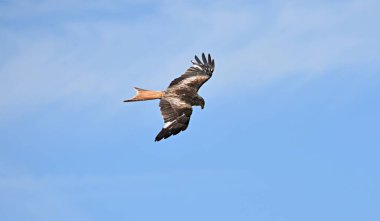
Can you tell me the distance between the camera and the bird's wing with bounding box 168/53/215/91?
37281mm

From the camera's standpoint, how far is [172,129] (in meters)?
33.5

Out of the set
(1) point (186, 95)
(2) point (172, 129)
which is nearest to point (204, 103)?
(1) point (186, 95)

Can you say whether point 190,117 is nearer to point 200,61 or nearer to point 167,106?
point 167,106

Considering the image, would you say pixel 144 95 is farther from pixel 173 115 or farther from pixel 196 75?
pixel 196 75

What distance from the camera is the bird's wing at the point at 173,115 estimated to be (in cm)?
3341

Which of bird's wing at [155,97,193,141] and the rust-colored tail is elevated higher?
the rust-colored tail

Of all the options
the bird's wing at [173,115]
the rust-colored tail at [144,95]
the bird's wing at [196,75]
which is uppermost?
the bird's wing at [196,75]

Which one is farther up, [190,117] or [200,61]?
[200,61]

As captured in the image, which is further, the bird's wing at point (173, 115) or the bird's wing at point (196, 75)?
the bird's wing at point (196, 75)

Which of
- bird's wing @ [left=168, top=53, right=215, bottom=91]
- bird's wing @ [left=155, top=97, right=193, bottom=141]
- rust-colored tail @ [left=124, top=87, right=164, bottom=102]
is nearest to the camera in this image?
bird's wing @ [left=155, top=97, right=193, bottom=141]

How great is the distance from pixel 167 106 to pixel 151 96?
2.86ft

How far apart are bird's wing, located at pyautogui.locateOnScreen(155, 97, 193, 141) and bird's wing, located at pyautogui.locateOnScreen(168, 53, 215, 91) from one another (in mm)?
1356

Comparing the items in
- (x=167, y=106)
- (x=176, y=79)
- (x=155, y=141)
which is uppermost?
(x=176, y=79)

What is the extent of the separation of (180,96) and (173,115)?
1.95 metres
